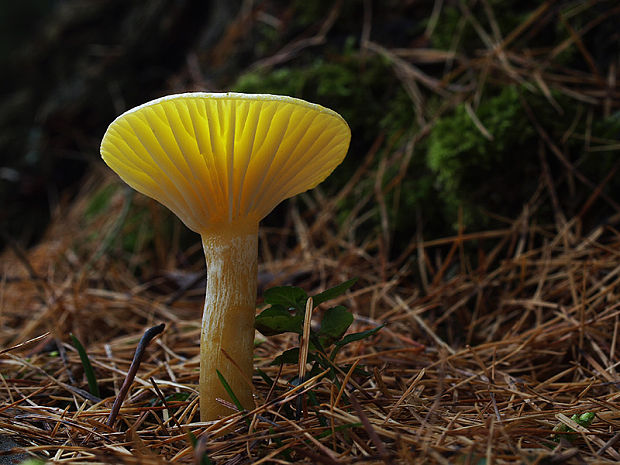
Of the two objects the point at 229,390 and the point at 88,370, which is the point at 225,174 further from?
the point at 88,370

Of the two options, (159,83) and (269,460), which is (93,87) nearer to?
(159,83)

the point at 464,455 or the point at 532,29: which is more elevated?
the point at 532,29

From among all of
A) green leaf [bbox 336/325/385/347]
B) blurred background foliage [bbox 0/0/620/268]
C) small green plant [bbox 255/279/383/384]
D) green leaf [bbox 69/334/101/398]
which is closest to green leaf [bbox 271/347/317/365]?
small green plant [bbox 255/279/383/384]

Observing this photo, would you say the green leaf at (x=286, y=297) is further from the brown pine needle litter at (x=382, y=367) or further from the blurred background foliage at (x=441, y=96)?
the blurred background foliage at (x=441, y=96)

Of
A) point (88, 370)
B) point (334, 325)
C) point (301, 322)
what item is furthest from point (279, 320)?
point (88, 370)

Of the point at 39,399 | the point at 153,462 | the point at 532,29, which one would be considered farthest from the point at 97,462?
the point at 532,29

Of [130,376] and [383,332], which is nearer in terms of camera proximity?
[130,376]

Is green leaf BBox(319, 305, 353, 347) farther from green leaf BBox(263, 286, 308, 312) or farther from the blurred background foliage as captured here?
the blurred background foliage
